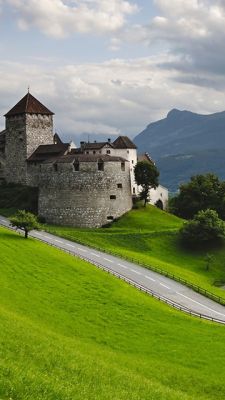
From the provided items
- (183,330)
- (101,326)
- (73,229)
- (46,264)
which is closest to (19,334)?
(101,326)

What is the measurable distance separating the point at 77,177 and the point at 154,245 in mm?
20461

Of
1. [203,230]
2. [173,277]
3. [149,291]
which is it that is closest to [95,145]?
[203,230]

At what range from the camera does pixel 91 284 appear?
5688cm

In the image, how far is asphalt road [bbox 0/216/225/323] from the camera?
5850cm

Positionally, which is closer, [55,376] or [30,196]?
[55,376]

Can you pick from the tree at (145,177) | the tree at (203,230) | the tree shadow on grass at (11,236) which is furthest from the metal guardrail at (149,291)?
the tree at (145,177)

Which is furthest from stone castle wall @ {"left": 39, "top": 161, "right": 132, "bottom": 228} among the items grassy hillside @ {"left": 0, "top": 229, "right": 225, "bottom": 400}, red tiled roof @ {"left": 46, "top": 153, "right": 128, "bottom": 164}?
grassy hillside @ {"left": 0, "top": 229, "right": 225, "bottom": 400}

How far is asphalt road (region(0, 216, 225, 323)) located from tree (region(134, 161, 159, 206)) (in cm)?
2635

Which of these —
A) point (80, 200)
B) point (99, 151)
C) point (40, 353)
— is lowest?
point (40, 353)

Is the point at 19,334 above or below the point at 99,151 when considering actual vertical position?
below

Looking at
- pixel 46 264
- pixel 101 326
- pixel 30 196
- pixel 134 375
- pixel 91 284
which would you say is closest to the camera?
pixel 134 375

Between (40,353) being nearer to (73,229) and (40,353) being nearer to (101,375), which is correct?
(101,375)

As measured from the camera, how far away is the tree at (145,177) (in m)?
104

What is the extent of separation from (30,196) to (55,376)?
8374 centimetres
